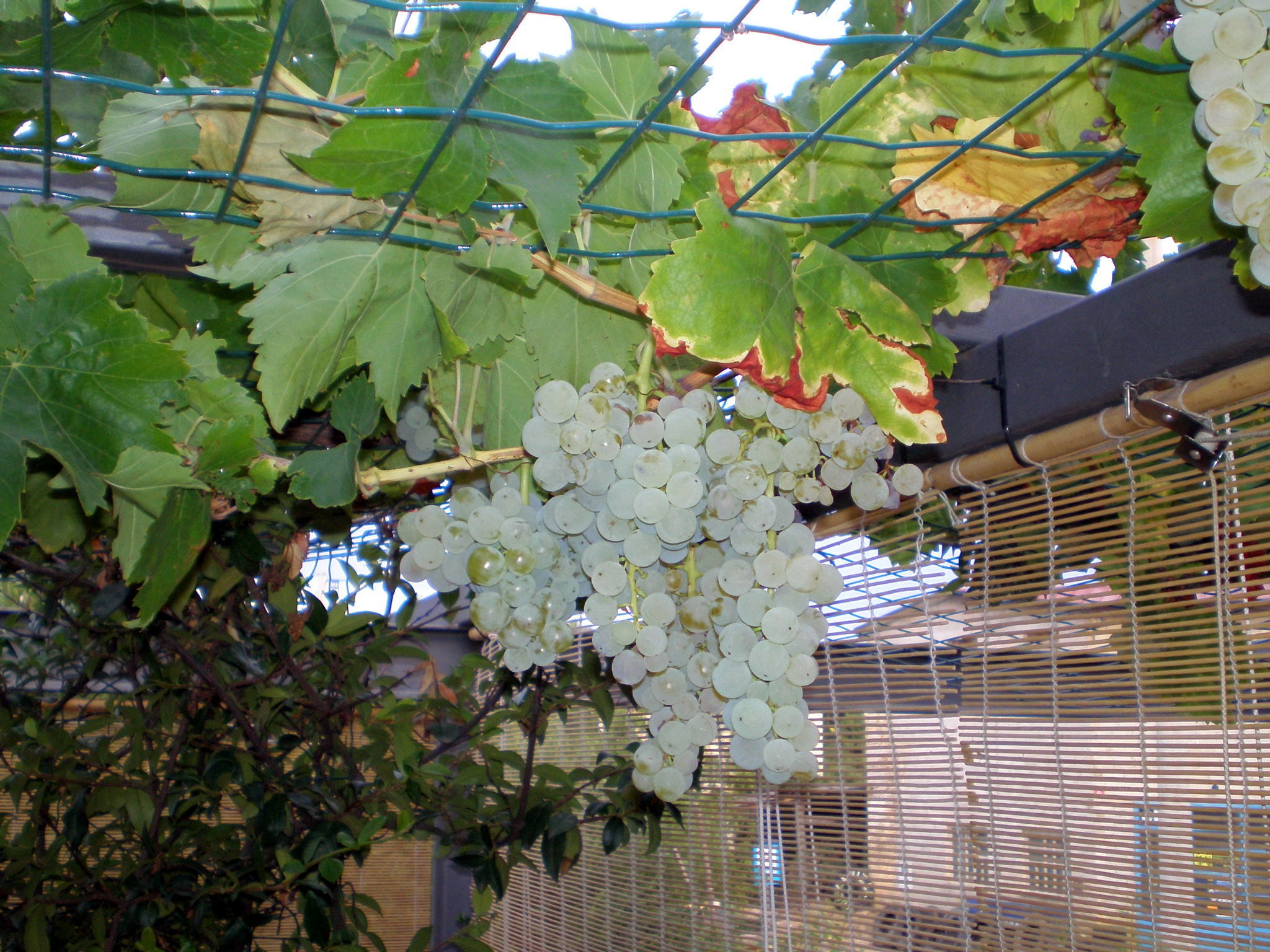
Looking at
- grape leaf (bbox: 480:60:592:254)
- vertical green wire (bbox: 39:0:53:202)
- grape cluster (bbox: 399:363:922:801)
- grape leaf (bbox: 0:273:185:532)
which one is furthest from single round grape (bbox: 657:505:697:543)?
vertical green wire (bbox: 39:0:53:202)

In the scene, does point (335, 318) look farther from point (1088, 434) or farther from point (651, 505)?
point (1088, 434)

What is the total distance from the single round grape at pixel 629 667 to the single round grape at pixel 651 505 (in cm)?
14

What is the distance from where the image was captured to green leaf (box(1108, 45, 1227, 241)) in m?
0.56

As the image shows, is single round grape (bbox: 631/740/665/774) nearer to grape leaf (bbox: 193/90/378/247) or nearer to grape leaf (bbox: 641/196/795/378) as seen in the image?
grape leaf (bbox: 641/196/795/378)

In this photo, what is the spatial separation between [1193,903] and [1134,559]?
0.29 meters

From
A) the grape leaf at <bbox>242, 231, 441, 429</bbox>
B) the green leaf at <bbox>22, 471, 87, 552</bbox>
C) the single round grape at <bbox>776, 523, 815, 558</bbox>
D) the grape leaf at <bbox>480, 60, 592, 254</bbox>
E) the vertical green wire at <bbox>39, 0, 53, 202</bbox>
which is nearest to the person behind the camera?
the vertical green wire at <bbox>39, 0, 53, 202</bbox>

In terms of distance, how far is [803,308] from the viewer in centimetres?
64

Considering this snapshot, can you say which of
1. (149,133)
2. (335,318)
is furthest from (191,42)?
(335,318)

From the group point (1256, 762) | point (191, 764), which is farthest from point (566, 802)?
point (1256, 762)

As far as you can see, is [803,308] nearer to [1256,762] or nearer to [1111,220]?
[1111,220]

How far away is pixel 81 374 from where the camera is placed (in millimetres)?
562

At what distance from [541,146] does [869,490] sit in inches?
15.4

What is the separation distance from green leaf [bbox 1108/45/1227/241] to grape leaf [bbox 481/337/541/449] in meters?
0.47

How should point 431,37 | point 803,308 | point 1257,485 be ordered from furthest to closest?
point 1257,485
point 803,308
point 431,37
